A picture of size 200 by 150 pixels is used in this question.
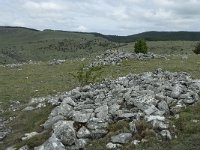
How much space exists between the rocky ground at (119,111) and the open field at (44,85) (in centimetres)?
53

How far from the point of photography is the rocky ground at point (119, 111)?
1371 centimetres

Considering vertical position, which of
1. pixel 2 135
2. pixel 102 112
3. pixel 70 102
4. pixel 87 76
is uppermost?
pixel 102 112

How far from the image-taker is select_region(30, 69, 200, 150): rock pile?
45.2ft

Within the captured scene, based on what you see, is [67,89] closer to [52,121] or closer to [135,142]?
[52,121]

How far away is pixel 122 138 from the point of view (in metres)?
13.6

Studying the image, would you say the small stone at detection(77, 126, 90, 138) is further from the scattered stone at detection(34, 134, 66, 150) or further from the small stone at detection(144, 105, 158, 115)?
the small stone at detection(144, 105, 158, 115)

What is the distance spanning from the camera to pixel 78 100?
1838 cm

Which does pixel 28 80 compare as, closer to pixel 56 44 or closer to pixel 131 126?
pixel 131 126

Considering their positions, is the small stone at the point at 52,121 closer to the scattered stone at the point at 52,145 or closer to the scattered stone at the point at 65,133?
the scattered stone at the point at 65,133

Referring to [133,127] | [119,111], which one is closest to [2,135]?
[119,111]

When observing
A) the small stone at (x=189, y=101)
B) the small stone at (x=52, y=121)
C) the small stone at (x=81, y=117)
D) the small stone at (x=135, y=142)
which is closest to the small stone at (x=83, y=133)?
the small stone at (x=81, y=117)

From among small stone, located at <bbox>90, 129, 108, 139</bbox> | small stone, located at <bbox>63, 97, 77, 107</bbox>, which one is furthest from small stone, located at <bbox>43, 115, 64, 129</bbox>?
small stone, located at <bbox>90, 129, 108, 139</bbox>

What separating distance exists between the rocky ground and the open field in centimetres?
53

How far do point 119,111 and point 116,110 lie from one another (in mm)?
250
